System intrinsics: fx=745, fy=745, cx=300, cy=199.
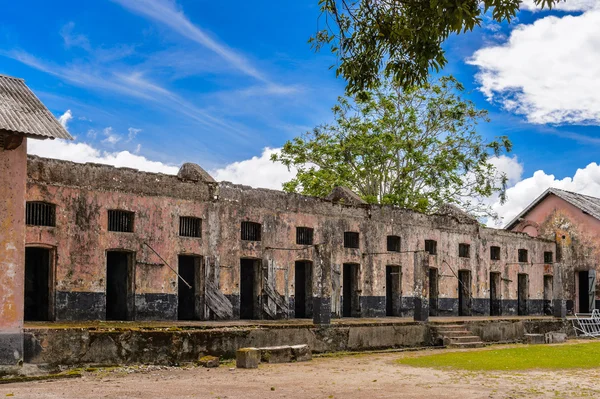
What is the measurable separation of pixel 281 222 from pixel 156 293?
5485 mm

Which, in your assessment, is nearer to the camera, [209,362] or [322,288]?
[209,362]

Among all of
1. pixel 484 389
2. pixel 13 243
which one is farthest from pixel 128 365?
pixel 484 389

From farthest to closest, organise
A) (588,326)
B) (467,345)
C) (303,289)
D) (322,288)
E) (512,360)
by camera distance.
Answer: (588,326) < (303,289) < (467,345) < (322,288) < (512,360)

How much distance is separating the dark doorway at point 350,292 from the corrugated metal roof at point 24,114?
50.3ft

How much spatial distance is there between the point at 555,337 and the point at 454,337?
6.43 meters

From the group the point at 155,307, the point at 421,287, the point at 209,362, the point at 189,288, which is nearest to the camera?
the point at 209,362

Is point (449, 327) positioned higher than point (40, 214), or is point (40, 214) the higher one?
point (40, 214)

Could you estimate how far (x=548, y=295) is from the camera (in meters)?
38.2

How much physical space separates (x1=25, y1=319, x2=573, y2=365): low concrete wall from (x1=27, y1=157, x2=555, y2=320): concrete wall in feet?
5.00

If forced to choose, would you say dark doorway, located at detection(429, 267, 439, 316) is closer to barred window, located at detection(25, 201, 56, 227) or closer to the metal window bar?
the metal window bar

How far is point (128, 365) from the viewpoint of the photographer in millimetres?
16391

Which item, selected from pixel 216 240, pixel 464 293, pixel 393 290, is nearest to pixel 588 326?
pixel 464 293

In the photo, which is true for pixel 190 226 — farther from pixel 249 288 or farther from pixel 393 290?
pixel 393 290

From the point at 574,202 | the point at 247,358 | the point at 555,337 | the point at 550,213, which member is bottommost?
the point at 555,337
